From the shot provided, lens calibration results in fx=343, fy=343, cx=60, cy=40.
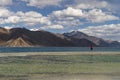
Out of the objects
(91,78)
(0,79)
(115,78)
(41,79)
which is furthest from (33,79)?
(115,78)

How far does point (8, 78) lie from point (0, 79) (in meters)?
0.99

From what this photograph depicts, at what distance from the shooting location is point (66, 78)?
32.9m

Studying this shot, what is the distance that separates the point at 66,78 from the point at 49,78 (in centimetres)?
163

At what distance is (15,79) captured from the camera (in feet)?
105

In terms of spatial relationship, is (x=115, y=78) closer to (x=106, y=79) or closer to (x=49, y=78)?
(x=106, y=79)

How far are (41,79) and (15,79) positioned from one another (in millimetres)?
2463

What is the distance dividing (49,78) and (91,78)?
4.07m

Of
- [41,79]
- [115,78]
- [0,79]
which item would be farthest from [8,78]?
[115,78]

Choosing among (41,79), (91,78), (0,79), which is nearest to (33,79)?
(41,79)

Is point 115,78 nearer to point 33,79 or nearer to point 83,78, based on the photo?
point 83,78

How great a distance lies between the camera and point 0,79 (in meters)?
32.2

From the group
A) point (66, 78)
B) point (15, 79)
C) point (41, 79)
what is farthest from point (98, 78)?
point (15, 79)

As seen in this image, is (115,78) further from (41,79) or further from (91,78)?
(41,79)

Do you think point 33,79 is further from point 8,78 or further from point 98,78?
point 98,78
